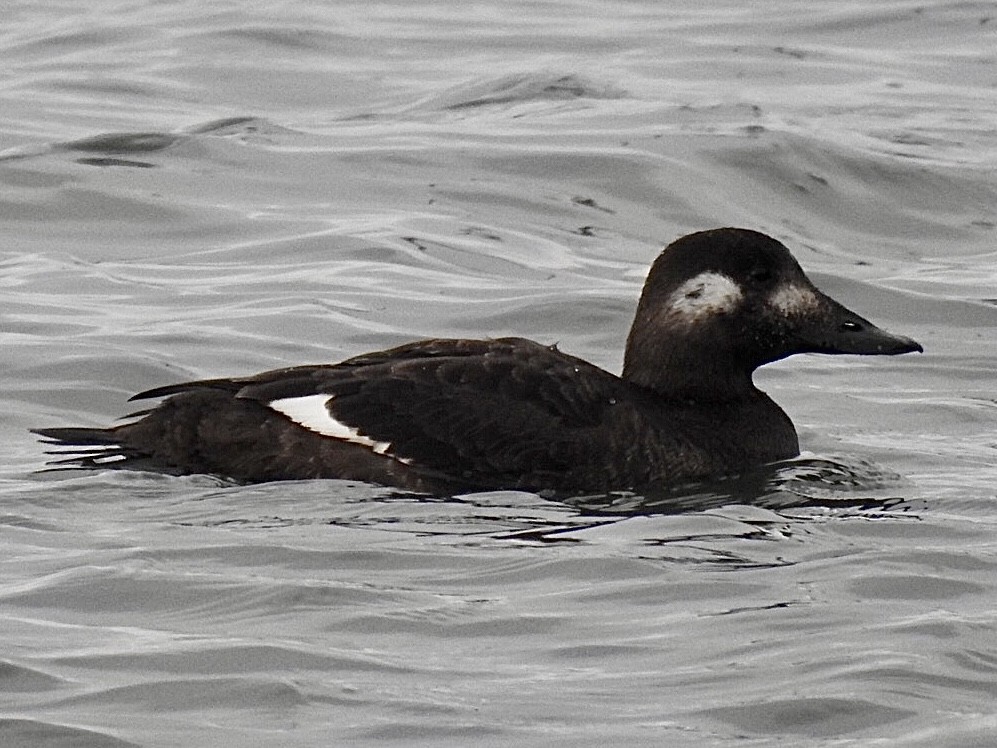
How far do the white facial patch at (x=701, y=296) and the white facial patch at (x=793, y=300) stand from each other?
0.17m

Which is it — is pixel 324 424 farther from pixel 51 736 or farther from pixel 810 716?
pixel 810 716

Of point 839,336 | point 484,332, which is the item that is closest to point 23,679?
point 839,336

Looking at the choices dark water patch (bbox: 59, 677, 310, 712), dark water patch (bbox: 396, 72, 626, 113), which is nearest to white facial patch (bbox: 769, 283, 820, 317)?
dark water patch (bbox: 59, 677, 310, 712)

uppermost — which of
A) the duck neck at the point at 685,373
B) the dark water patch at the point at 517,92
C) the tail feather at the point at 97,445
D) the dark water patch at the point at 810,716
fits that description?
the dark water patch at the point at 517,92

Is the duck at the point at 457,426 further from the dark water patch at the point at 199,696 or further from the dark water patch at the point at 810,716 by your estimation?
the dark water patch at the point at 810,716

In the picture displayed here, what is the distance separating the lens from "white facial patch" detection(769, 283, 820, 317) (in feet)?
24.3

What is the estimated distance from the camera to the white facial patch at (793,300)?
7.41 metres

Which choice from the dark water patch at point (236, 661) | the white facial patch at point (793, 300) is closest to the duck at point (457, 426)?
the white facial patch at point (793, 300)

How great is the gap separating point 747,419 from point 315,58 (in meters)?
8.28

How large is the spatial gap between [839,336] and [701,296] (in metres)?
0.51

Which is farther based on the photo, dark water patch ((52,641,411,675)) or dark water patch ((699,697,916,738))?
dark water patch ((52,641,411,675))

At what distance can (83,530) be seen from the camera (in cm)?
643

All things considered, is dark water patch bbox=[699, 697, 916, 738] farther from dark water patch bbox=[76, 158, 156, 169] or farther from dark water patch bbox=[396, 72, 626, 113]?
dark water patch bbox=[396, 72, 626, 113]

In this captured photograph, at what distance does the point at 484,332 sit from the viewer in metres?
9.59
